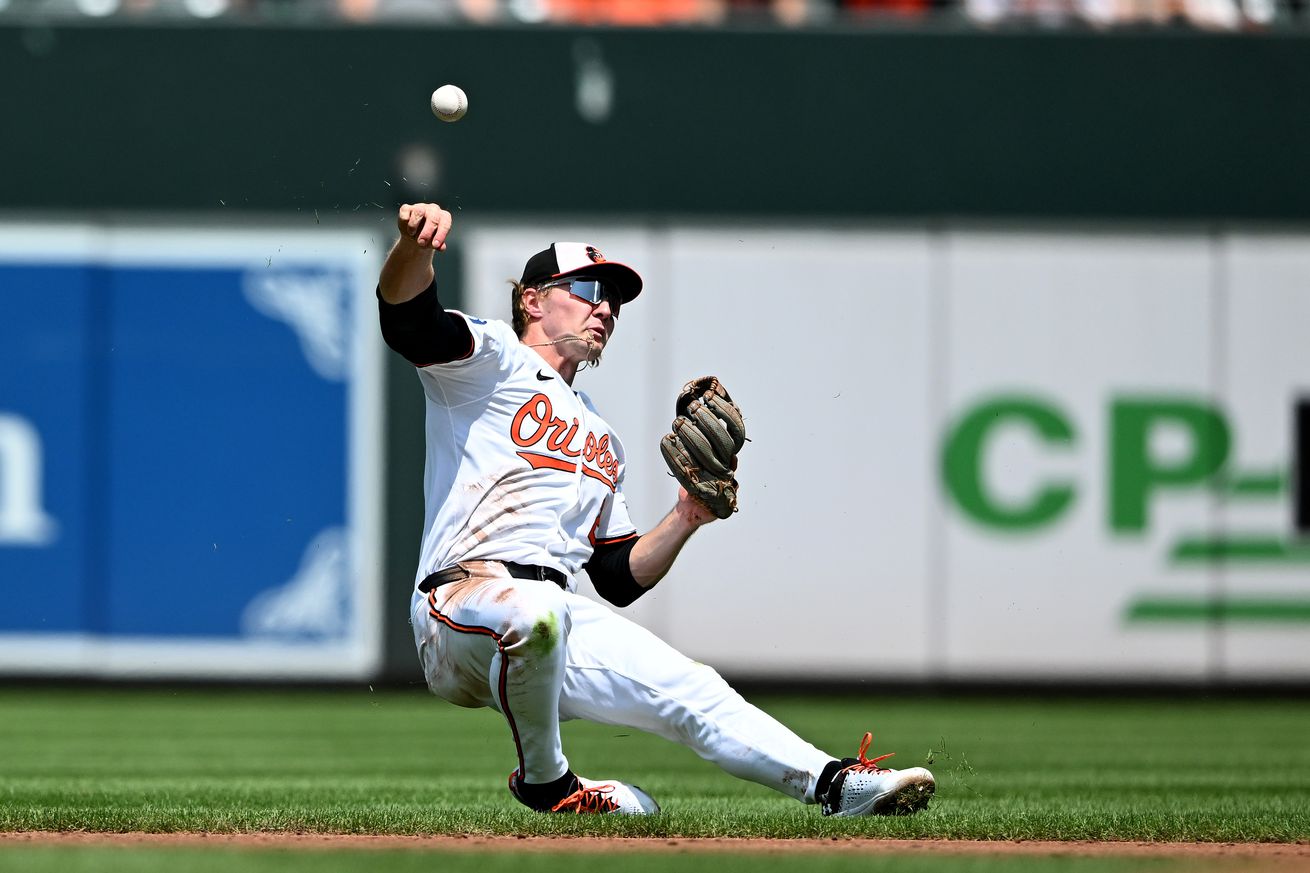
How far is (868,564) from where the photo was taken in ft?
36.2

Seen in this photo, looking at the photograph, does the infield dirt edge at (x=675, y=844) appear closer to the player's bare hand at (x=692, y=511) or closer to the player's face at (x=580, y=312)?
the player's bare hand at (x=692, y=511)

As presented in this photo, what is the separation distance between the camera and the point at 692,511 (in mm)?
5121

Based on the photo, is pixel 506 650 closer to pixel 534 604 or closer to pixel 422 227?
pixel 534 604

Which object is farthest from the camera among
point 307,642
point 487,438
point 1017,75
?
point 1017,75

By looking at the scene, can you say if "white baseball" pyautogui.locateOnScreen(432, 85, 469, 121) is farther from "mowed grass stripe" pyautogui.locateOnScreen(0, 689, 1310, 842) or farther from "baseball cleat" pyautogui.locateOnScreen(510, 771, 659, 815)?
"mowed grass stripe" pyautogui.locateOnScreen(0, 689, 1310, 842)

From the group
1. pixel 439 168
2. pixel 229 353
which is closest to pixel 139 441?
pixel 229 353

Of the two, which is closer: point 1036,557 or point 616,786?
point 616,786

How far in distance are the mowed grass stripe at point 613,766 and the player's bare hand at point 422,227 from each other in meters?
1.46

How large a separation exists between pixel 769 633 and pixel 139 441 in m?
3.81

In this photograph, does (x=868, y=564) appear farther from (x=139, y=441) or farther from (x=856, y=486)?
(x=139, y=441)

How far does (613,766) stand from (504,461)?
9.29 ft

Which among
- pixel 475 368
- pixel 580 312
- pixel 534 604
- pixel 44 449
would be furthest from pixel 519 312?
pixel 44 449

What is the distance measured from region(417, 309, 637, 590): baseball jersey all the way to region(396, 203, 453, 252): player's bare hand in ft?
1.23

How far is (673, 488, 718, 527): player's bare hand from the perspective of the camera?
16.7 feet
